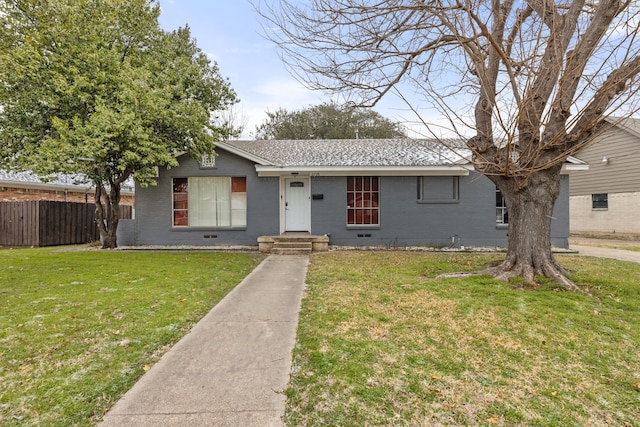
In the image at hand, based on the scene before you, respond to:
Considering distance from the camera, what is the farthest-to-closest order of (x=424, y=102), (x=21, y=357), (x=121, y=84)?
(x=121, y=84), (x=424, y=102), (x=21, y=357)

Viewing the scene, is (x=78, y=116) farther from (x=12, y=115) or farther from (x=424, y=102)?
(x=424, y=102)

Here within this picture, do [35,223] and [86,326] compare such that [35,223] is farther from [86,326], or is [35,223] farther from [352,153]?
[352,153]

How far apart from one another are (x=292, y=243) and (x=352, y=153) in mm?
4396

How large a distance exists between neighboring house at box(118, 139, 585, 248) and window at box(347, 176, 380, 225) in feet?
0.12

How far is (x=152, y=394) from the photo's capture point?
246 cm

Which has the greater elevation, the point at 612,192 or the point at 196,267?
the point at 612,192

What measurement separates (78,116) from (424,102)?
906 cm

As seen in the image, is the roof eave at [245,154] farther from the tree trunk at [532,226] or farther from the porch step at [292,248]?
the tree trunk at [532,226]

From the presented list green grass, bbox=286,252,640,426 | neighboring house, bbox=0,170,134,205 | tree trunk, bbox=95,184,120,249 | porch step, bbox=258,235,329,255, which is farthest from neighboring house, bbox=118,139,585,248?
green grass, bbox=286,252,640,426

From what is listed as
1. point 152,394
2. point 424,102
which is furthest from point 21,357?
point 424,102

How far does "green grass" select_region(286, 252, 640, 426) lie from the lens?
89.6 inches

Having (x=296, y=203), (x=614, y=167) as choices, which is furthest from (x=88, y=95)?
(x=614, y=167)

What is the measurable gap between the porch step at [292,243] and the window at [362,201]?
152cm

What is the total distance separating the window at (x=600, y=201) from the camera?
54.4 ft
